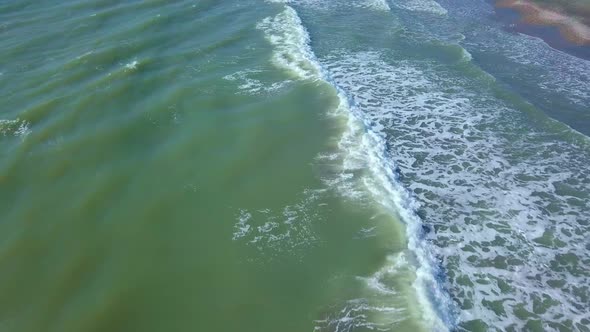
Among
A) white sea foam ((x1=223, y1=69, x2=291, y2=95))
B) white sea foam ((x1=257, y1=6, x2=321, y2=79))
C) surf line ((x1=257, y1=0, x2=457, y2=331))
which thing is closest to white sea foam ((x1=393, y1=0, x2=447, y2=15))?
white sea foam ((x1=257, y1=6, x2=321, y2=79))

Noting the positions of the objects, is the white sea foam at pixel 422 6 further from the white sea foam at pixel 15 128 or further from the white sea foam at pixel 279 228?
the white sea foam at pixel 15 128

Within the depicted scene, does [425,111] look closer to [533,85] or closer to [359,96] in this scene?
[359,96]

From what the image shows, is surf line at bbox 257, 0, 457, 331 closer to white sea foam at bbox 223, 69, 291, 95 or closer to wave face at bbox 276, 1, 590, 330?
wave face at bbox 276, 1, 590, 330

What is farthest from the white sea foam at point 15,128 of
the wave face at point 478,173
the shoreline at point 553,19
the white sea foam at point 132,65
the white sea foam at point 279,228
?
the shoreline at point 553,19

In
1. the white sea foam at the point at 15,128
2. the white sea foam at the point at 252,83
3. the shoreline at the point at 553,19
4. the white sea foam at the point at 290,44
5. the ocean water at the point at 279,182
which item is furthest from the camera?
the shoreline at the point at 553,19

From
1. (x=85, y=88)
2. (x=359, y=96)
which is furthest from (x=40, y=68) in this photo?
(x=359, y=96)

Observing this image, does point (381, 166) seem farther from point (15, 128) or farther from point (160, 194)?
point (15, 128)
